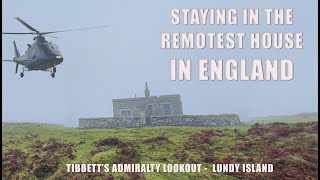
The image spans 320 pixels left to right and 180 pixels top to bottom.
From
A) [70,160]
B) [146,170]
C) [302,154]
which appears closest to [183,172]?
[146,170]

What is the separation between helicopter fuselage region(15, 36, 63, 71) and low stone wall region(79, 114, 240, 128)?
42.7 feet

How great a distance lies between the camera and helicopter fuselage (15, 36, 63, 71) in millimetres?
29922

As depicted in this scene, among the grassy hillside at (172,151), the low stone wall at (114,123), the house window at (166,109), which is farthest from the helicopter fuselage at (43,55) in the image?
the house window at (166,109)

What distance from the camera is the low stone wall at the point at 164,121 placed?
41.9 metres

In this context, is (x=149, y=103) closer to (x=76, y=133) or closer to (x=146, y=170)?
(x=76, y=133)

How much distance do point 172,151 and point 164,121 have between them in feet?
54.9

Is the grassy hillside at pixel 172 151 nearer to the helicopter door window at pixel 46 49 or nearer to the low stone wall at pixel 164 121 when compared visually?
the helicopter door window at pixel 46 49

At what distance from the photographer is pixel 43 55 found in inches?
1180

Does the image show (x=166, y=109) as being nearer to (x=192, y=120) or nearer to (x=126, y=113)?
(x=126, y=113)

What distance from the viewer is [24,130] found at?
37.0 m

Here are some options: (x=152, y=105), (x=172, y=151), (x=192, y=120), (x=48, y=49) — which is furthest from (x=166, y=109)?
(x=172, y=151)

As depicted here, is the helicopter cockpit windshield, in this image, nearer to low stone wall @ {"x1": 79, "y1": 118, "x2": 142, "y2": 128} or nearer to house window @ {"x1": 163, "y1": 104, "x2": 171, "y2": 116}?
low stone wall @ {"x1": 79, "y1": 118, "x2": 142, "y2": 128}

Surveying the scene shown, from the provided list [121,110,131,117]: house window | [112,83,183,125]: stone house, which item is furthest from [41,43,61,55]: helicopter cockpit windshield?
[121,110,131,117]: house window

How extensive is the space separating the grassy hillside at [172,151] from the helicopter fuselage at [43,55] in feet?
20.1
